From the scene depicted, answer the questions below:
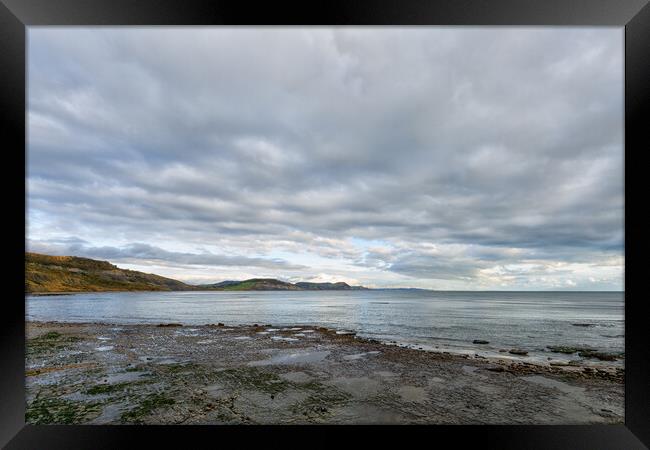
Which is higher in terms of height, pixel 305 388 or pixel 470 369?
pixel 305 388

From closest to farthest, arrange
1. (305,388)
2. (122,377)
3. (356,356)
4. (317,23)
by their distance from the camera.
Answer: (317,23)
(305,388)
(122,377)
(356,356)

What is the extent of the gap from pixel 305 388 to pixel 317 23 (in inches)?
248

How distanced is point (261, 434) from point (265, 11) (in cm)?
412

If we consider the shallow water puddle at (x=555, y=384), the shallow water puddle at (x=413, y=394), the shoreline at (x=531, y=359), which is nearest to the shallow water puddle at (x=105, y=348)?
the shoreline at (x=531, y=359)

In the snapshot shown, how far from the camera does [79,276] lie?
97125 mm

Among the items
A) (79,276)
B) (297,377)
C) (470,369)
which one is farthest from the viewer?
(79,276)

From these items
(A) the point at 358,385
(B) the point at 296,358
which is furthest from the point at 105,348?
(A) the point at 358,385

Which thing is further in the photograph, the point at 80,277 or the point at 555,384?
the point at 80,277

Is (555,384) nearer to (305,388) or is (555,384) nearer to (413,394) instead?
(413,394)

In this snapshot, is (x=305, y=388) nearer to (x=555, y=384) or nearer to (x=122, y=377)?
(x=122, y=377)

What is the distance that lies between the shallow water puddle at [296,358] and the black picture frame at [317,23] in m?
5.81

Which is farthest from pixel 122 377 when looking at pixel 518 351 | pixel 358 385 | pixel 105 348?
pixel 518 351

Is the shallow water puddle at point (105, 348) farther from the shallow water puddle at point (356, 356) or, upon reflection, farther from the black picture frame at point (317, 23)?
the black picture frame at point (317, 23)

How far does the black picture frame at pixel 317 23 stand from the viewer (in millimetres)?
2650
